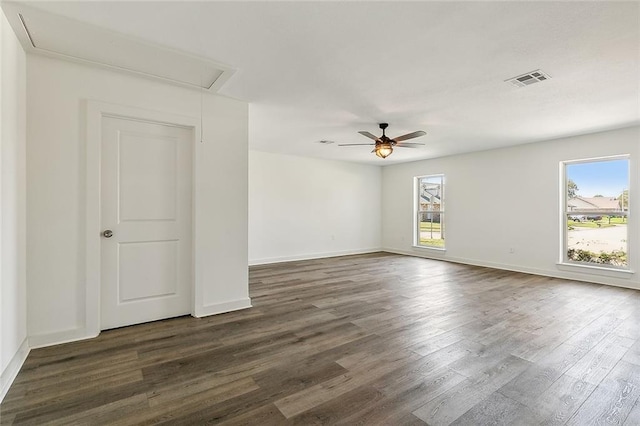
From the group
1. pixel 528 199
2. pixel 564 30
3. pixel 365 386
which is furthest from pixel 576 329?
pixel 528 199

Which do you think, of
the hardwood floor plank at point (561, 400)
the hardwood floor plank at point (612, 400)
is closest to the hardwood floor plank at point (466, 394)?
the hardwood floor plank at point (561, 400)

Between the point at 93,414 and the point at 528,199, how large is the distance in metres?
6.96

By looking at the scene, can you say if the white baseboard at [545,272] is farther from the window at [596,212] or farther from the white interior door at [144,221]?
the white interior door at [144,221]

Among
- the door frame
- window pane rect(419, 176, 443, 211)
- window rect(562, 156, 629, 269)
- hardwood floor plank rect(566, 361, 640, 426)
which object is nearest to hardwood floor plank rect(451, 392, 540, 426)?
hardwood floor plank rect(566, 361, 640, 426)

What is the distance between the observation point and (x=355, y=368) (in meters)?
2.24

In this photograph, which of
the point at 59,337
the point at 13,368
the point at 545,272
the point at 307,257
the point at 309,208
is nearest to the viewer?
the point at 13,368

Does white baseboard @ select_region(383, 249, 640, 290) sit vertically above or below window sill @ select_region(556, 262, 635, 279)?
below

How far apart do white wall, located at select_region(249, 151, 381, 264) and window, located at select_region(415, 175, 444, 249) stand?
126cm

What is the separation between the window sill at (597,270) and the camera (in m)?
4.69

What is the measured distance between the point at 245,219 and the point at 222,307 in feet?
3.48

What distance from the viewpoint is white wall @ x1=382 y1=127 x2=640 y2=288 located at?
4.82 m

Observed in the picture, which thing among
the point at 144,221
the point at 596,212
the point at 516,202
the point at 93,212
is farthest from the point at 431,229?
the point at 93,212

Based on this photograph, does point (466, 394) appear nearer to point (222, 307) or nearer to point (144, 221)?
point (222, 307)

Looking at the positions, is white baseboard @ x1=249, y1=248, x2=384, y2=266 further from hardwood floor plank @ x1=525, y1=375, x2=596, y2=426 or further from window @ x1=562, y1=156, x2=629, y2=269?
hardwood floor plank @ x1=525, y1=375, x2=596, y2=426
